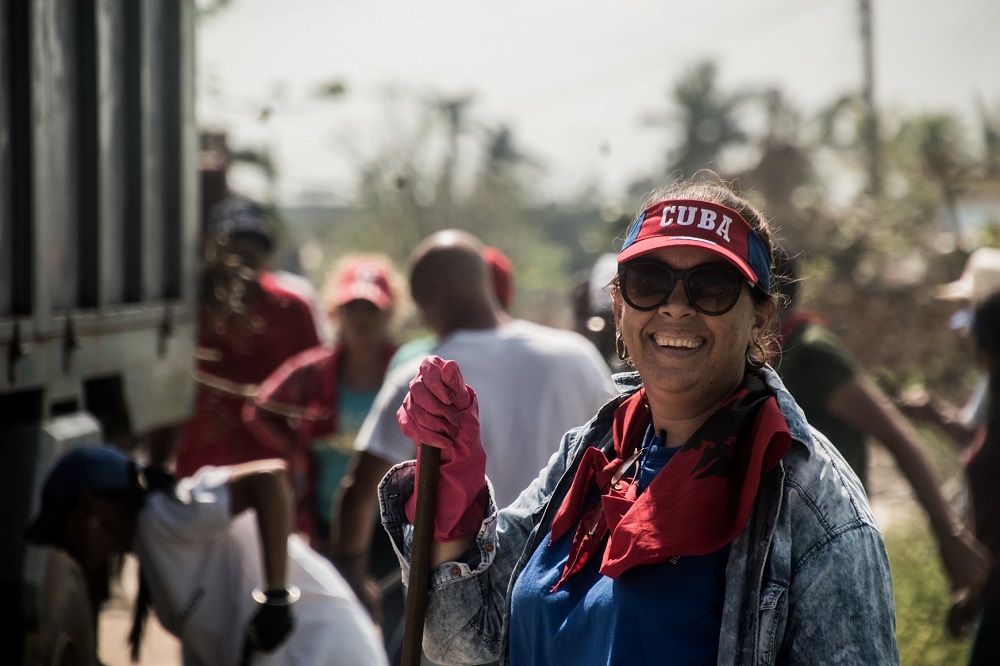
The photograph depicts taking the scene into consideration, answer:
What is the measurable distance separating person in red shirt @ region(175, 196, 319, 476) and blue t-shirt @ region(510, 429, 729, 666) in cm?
380

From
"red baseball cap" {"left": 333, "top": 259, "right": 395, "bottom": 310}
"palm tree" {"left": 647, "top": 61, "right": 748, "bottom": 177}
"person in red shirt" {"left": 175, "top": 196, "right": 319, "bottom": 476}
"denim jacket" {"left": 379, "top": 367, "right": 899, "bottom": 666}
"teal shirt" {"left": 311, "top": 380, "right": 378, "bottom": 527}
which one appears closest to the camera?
"denim jacket" {"left": 379, "top": 367, "right": 899, "bottom": 666}

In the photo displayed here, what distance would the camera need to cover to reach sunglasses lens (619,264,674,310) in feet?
6.72

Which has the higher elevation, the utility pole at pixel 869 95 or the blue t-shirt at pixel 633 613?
the utility pole at pixel 869 95

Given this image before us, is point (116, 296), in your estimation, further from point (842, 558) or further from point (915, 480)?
point (842, 558)

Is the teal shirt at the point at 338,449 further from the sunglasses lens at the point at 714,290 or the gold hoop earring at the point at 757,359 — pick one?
the sunglasses lens at the point at 714,290

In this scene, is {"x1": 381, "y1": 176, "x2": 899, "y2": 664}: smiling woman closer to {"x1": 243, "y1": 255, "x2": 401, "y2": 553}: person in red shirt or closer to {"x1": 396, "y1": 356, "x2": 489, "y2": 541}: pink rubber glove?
{"x1": 396, "y1": 356, "x2": 489, "y2": 541}: pink rubber glove

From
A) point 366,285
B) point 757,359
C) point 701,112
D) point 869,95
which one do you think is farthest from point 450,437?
point 701,112

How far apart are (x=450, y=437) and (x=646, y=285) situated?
0.47 metres

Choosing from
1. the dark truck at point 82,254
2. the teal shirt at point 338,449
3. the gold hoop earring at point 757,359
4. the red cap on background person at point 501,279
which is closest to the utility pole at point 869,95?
the red cap on background person at point 501,279

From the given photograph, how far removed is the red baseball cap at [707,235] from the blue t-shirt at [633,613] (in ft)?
1.18

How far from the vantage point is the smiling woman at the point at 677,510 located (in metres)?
1.77

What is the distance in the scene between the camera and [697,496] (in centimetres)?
186

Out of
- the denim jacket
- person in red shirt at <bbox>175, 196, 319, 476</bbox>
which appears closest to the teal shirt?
person in red shirt at <bbox>175, 196, 319, 476</bbox>

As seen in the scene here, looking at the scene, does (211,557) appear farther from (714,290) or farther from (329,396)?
(714,290)
